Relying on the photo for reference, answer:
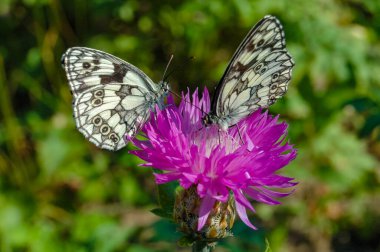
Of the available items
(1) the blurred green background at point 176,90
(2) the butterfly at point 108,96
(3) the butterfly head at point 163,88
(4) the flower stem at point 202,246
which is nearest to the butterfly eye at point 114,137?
(2) the butterfly at point 108,96

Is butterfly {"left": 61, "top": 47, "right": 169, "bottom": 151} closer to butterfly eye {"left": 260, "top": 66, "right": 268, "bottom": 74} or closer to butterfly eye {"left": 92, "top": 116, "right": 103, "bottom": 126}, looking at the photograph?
butterfly eye {"left": 92, "top": 116, "right": 103, "bottom": 126}

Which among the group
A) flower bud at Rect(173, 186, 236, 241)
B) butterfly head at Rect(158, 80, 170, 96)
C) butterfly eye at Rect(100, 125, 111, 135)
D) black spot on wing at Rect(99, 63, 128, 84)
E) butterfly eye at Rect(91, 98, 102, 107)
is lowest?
flower bud at Rect(173, 186, 236, 241)

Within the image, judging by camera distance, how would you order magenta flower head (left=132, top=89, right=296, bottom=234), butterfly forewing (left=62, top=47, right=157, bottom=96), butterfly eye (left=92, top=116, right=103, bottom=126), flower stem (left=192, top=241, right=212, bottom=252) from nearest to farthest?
magenta flower head (left=132, top=89, right=296, bottom=234), flower stem (left=192, top=241, right=212, bottom=252), butterfly forewing (left=62, top=47, right=157, bottom=96), butterfly eye (left=92, top=116, right=103, bottom=126)

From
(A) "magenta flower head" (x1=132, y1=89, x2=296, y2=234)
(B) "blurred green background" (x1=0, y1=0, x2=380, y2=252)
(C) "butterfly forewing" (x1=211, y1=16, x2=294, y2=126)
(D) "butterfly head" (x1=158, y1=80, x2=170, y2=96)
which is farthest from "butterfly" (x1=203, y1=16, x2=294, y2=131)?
(B) "blurred green background" (x1=0, y1=0, x2=380, y2=252)

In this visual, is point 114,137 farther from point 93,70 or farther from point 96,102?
point 93,70

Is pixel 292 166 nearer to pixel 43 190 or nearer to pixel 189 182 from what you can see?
pixel 43 190

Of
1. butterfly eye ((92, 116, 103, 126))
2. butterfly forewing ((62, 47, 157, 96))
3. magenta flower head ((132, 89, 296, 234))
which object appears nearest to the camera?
magenta flower head ((132, 89, 296, 234))

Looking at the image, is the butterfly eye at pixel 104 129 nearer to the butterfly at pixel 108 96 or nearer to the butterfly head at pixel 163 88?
the butterfly at pixel 108 96

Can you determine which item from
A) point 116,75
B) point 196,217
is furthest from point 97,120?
point 196,217

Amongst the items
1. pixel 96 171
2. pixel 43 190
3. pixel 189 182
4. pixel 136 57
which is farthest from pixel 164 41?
pixel 189 182
